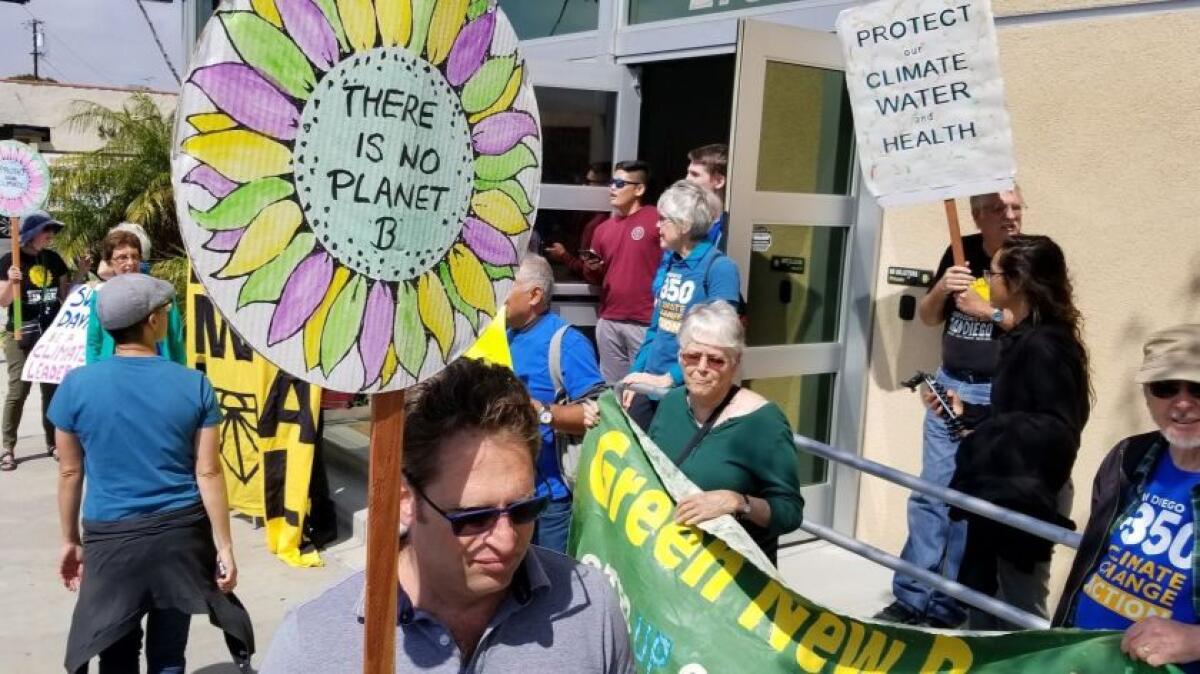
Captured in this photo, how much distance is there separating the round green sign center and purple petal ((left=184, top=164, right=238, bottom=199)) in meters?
0.10

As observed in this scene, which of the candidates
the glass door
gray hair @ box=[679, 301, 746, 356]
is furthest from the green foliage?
gray hair @ box=[679, 301, 746, 356]

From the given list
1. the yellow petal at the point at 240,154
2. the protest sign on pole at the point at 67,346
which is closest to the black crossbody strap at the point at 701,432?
the yellow petal at the point at 240,154

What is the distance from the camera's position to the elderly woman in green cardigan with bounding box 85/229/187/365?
536 cm

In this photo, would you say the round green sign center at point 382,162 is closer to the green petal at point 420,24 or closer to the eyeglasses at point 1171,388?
the green petal at point 420,24

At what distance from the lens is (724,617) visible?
2.87 meters

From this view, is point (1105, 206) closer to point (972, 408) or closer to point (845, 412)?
point (972, 408)

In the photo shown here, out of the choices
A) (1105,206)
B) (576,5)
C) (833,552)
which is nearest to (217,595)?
(833,552)

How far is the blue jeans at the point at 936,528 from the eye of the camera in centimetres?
456

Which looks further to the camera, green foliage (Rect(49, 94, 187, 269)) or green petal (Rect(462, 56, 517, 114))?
green foliage (Rect(49, 94, 187, 269))

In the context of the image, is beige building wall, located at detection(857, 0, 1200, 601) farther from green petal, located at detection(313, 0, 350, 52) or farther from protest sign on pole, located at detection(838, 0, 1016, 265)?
green petal, located at detection(313, 0, 350, 52)

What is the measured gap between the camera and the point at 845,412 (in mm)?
6023

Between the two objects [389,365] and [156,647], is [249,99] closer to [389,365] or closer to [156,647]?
[389,365]

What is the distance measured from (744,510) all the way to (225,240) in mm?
2051

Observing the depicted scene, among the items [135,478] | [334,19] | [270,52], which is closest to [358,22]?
[334,19]
